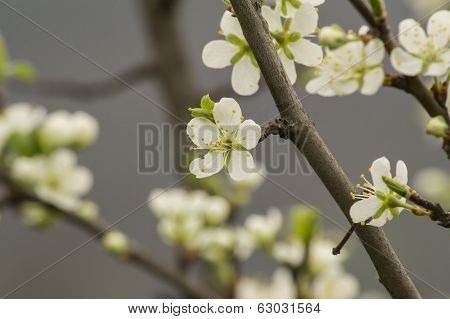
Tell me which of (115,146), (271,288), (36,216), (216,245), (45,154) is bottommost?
(115,146)

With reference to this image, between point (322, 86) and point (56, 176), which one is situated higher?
point (322, 86)

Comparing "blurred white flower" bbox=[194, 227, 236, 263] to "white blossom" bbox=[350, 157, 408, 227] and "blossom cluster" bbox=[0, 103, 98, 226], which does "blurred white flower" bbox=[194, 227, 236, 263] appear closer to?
"blossom cluster" bbox=[0, 103, 98, 226]

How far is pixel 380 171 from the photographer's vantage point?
0.68 m

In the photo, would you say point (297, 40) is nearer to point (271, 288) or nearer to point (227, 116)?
point (227, 116)

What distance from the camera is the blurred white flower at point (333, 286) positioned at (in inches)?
53.7

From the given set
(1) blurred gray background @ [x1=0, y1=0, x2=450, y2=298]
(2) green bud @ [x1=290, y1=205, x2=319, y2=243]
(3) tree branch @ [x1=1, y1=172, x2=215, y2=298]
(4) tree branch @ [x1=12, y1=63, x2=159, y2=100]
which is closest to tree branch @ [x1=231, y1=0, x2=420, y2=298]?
(2) green bud @ [x1=290, y1=205, x2=319, y2=243]

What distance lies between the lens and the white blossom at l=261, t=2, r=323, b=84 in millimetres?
751

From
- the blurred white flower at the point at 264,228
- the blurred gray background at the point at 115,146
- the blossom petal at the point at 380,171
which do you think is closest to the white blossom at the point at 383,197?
the blossom petal at the point at 380,171

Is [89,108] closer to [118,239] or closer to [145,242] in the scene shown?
[145,242]

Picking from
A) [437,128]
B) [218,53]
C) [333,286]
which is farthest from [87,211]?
[437,128]

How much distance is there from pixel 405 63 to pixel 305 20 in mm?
121

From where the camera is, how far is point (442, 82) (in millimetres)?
718

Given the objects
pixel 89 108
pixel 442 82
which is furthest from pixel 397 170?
pixel 89 108

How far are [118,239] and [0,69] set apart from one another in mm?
398
